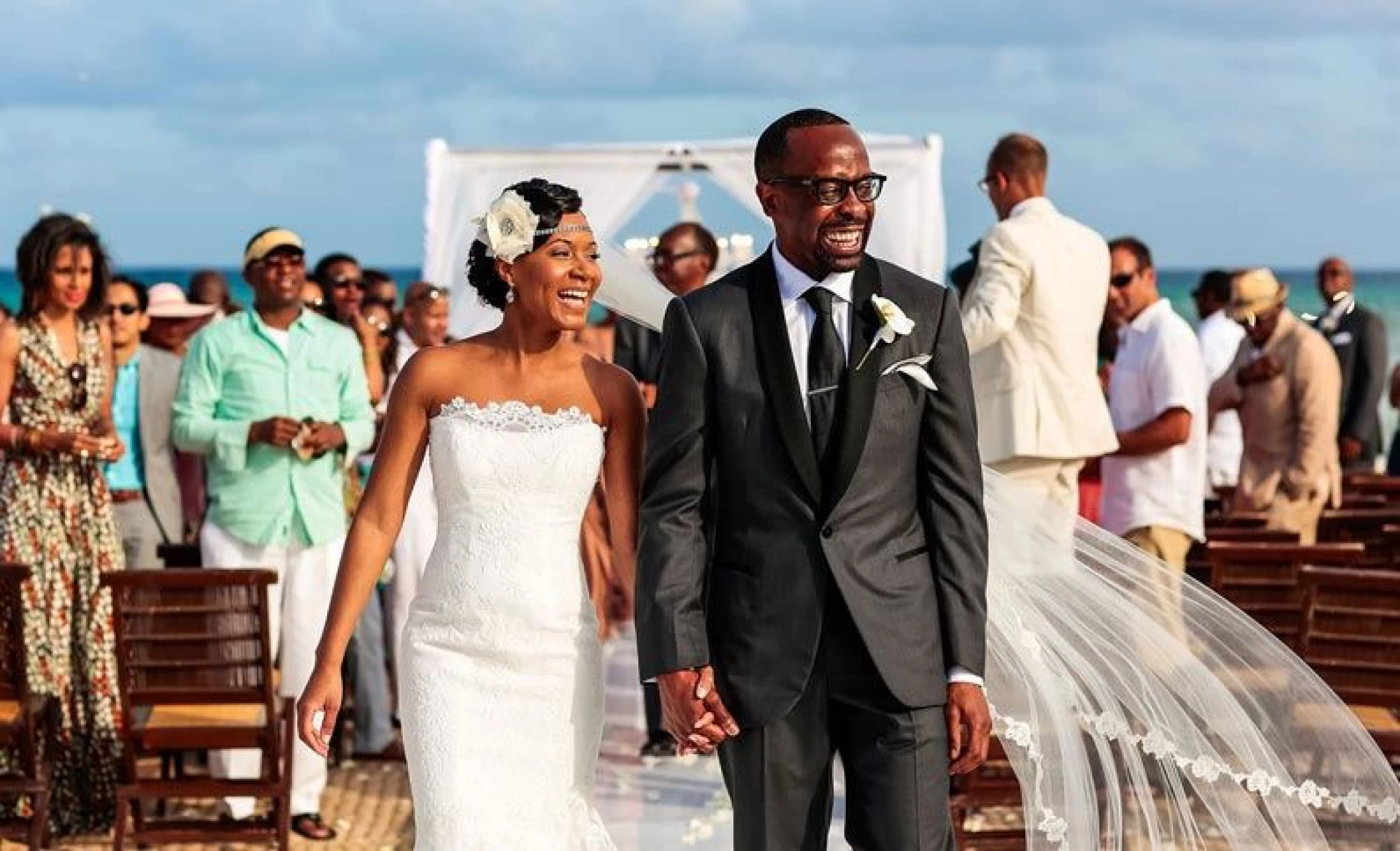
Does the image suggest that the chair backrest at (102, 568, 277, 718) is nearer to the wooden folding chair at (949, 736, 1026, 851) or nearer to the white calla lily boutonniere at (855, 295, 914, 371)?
the wooden folding chair at (949, 736, 1026, 851)

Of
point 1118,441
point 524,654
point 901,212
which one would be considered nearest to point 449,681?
point 524,654

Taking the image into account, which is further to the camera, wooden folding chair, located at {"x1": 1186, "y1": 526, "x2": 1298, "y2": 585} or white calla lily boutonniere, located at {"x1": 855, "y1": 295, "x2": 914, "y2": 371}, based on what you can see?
wooden folding chair, located at {"x1": 1186, "y1": 526, "x2": 1298, "y2": 585}

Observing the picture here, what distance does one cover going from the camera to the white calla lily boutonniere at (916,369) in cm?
461

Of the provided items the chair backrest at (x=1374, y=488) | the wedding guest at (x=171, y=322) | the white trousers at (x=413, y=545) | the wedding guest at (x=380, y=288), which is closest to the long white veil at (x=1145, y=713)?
the white trousers at (x=413, y=545)

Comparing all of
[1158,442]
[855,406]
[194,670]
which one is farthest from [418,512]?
[855,406]

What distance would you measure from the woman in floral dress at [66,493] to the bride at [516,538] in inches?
139

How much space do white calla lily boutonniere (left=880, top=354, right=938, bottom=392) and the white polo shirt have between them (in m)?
5.06

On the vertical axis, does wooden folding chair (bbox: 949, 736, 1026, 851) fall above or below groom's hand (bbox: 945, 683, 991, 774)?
below

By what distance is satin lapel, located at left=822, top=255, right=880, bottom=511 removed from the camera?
181 inches

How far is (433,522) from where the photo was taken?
407 inches

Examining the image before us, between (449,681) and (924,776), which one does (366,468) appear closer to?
(449,681)

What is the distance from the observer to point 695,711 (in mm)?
4613

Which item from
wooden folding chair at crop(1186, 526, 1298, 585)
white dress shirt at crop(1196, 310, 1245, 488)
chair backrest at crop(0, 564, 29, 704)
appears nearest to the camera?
chair backrest at crop(0, 564, 29, 704)

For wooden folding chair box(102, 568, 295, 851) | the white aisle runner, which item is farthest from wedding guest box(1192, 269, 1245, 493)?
wooden folding chair box(102, 568, 295, 851)
